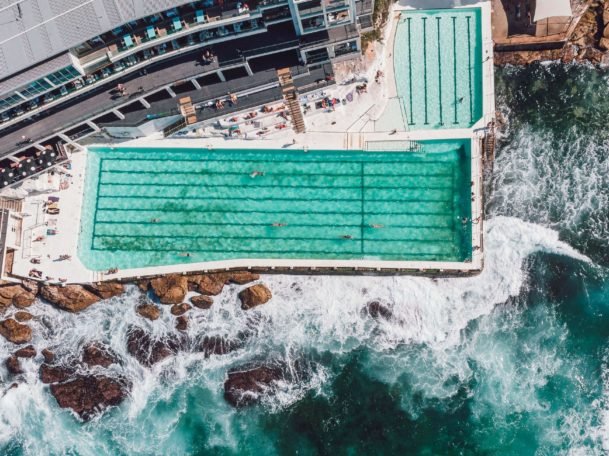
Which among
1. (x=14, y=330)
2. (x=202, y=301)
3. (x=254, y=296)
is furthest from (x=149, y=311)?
(x=14, y=330)

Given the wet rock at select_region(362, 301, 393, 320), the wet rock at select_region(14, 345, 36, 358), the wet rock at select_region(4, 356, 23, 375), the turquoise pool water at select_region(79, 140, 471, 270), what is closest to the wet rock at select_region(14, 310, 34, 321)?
the wet rock at select_region(14, 345, 36, 358)

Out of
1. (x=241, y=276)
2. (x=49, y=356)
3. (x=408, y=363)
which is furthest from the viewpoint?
(x=49, y=356)

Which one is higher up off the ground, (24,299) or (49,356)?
(24,299)

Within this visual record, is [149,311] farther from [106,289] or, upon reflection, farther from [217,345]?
[217,345]

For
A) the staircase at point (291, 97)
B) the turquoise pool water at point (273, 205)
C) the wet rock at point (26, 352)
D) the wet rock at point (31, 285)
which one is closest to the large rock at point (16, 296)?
the wet rock at point (31, 285)

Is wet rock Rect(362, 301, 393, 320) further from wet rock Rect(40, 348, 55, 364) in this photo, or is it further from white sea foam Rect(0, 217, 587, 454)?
wet rock Rect(40, 348, 55, 364)

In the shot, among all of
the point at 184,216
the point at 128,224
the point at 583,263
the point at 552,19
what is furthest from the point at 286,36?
the point at 583,263
